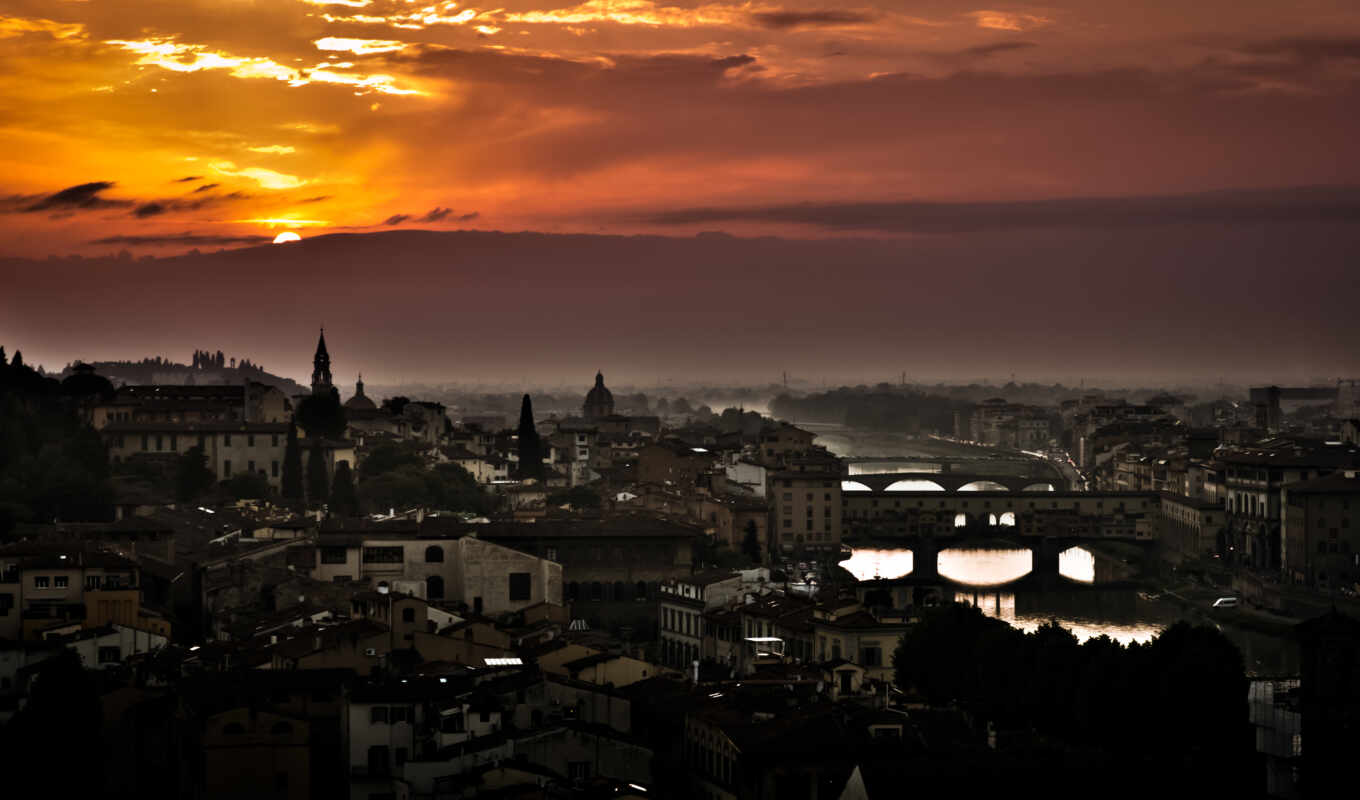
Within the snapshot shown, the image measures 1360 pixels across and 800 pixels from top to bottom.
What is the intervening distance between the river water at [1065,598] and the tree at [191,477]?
813 cm

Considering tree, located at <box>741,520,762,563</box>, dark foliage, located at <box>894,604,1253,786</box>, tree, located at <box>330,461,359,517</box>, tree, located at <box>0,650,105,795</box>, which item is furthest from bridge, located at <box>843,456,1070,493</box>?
tree, located at <box>0,650,105,795</box>

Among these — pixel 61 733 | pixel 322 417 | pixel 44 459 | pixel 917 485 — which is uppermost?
pixel 322 417

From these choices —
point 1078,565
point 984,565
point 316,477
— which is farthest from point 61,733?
point 1078,565

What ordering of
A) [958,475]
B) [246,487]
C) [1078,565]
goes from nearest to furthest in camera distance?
[246,487] < [1078,565] < [958,475]

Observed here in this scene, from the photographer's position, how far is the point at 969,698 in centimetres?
1344

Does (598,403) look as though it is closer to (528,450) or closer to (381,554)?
(528,450)

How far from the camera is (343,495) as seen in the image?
926 inches

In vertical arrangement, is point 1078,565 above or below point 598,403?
below

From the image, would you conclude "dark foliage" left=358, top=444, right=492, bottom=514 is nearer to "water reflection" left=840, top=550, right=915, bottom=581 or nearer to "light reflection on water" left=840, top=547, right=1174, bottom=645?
"light reflection on water" left=840, top=547, right=1174, bottom=645

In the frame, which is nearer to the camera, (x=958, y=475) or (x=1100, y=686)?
(x=1100, y=686)

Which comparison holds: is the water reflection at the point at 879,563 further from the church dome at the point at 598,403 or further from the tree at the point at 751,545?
the church dome at the point at 598,403

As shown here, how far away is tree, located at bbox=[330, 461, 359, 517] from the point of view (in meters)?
23.3

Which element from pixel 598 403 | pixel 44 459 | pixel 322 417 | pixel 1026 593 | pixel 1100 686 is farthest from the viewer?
→ pixel 598 403

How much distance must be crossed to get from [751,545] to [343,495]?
15.3ft
